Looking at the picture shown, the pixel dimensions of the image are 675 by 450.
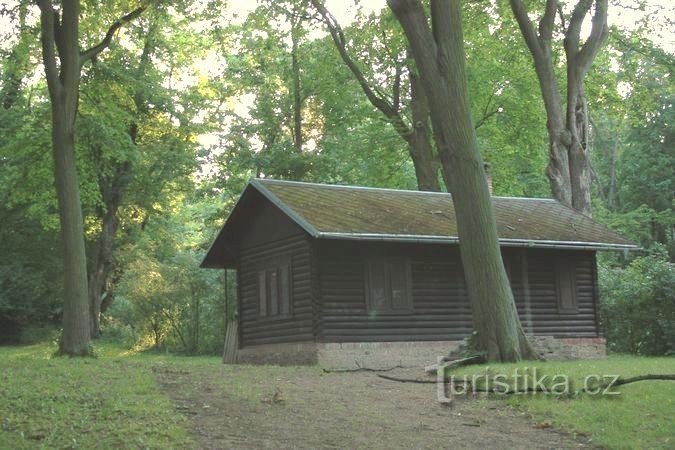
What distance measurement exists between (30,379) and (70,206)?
304 inches

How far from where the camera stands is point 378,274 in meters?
21.8

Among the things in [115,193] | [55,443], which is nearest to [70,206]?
[55,443]

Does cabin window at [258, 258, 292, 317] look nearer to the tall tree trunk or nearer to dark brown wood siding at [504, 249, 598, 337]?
the tall tree trunk

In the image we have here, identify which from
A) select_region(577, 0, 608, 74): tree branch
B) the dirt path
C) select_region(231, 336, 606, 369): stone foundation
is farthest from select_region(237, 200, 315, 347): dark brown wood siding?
select_region(577, 0, 608, 74): tree branch

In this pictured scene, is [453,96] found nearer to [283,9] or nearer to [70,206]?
[70,206]

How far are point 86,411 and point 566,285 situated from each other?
1762 cm

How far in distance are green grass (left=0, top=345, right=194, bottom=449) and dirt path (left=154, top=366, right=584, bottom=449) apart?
0.37m

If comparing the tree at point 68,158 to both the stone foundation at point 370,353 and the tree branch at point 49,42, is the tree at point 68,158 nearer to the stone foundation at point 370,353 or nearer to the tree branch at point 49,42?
the tree branch at point 49,42

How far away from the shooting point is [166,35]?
3872 cm

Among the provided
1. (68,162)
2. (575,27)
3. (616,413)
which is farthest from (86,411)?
(575,27)

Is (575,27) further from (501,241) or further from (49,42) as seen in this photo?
(49,42)

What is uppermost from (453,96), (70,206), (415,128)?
(415,128)

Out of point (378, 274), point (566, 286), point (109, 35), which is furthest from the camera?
point (566, 286)

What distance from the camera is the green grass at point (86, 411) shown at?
8.69 metres
